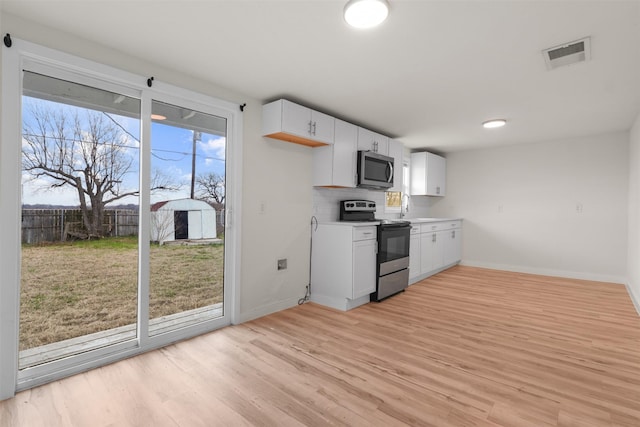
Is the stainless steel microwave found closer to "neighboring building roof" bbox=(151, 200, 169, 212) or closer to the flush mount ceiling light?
the flush mount ceiling light

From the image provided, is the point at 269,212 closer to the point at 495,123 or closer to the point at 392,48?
the point at 392,48

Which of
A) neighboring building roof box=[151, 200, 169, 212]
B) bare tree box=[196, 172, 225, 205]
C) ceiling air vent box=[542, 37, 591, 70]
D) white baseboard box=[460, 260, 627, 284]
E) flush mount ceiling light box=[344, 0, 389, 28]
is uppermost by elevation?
ceiling air vent box=[542, 37, 591, 70]

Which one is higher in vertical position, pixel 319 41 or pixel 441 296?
pixel 319 41

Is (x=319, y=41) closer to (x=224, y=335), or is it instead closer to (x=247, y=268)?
(x=247, y=268)

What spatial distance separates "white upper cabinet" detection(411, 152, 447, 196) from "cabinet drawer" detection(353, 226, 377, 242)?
235cm

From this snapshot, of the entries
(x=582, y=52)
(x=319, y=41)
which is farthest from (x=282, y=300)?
(x=582, y=52)

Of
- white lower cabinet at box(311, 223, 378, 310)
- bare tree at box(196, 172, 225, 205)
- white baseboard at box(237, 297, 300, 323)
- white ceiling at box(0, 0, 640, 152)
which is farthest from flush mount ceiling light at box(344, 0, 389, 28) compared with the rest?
white baseboard at box(237, 297, 300, 323)

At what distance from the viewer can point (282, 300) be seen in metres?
3.48

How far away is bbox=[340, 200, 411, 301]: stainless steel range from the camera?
3.77 meters

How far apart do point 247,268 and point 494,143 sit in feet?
15.3

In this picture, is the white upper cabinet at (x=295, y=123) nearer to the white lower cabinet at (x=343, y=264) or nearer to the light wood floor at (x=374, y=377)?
the white lower cabinet at (x=343, y=264)

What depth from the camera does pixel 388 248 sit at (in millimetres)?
3891

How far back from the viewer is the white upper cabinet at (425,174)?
5.64 meters

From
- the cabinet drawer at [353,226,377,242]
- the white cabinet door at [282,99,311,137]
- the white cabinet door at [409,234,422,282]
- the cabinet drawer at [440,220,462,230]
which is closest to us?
the white cabinet door at [282,99,311,137]
